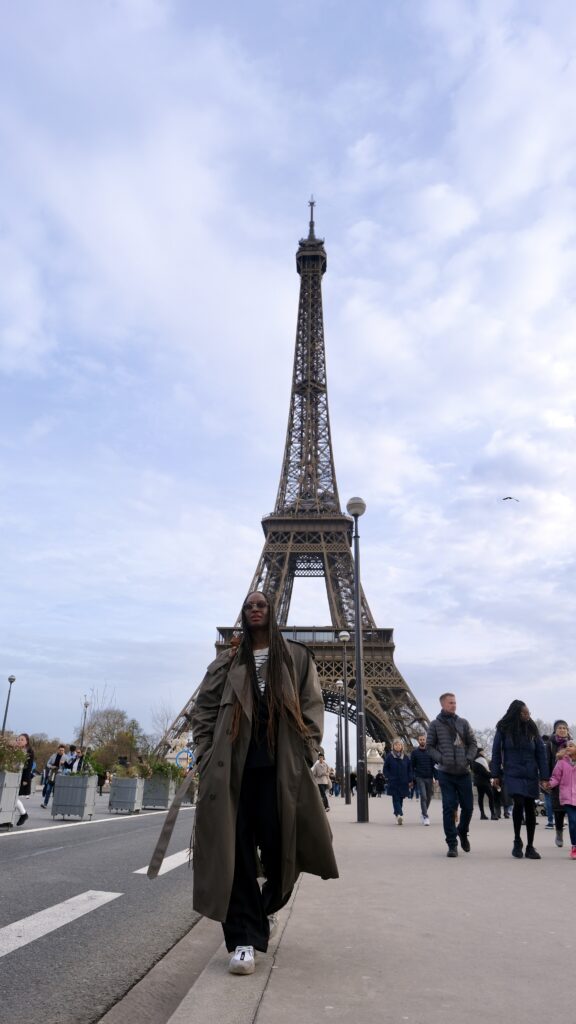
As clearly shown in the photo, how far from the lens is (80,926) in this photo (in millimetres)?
5086

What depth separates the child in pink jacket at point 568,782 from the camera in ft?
28.4

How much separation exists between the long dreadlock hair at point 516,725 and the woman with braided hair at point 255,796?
16.5ft

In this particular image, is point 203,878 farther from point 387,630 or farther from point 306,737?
point 387,630

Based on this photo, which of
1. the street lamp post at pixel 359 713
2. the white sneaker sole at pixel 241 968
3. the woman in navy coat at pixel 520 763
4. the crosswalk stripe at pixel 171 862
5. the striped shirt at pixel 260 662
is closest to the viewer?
the white sneaker sole at pixel 241 968

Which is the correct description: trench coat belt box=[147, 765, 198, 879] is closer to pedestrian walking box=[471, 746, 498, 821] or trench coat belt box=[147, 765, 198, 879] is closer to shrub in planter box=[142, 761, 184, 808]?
pedestrian walking box=[471, 746, 498, 821]

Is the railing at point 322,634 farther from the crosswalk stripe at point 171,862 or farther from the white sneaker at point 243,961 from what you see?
the white sneaker at point 243,961

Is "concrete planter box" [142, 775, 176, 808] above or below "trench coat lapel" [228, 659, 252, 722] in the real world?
below

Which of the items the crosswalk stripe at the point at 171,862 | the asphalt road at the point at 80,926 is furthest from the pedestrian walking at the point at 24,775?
the crosswalk stripe at the point at 171,862

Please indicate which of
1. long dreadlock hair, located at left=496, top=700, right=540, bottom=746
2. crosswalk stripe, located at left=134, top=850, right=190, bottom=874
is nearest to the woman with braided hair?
crosswalk stripe, located at left=134, top=850, right=190, bottom=874

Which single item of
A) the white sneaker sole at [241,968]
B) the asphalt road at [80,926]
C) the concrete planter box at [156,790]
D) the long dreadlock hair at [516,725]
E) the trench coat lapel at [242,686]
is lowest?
the asphalt road at [80,926]

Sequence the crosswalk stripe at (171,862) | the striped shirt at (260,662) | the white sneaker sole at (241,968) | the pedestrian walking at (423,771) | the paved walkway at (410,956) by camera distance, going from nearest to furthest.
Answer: the paved walkway at (410,956)
the white sneaker sole at (241,968)
the striped shirt at (260,662)
the crosswalk stripe at (171,862)
the pedestrian walking at (423,771)

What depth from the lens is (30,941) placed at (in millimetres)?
4586

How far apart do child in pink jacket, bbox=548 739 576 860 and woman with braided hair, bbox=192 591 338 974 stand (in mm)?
5774

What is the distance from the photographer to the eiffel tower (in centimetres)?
4675
